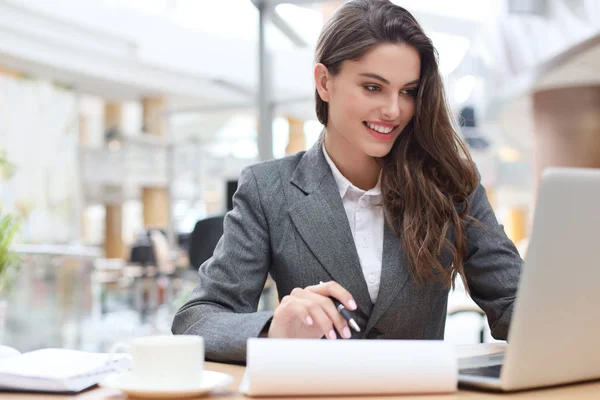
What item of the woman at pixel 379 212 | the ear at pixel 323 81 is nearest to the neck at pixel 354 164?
the woman at pixel 379 212

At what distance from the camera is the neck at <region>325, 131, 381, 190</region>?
1700mm

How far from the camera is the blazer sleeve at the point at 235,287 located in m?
1.24

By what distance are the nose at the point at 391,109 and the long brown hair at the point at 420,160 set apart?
10cm

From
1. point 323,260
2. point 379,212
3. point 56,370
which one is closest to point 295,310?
point 56,370

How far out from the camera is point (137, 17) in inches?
430

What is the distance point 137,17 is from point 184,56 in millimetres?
1206

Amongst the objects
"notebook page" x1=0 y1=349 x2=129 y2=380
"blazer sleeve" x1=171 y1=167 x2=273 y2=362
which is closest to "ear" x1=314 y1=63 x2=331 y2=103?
"blazer sleeve" x1=171 y1=167 x2=273 y2=362

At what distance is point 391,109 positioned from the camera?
1497 millimetres

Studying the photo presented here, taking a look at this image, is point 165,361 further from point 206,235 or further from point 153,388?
point 206,235

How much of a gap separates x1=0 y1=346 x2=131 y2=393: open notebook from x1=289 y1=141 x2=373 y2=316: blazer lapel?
56 cm

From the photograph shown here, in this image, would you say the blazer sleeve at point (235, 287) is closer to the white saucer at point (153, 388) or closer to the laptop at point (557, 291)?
the white saucer at point (153, 388)

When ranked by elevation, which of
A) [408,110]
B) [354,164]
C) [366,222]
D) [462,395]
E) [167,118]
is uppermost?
[167,118]

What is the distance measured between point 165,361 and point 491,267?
34.8 inches

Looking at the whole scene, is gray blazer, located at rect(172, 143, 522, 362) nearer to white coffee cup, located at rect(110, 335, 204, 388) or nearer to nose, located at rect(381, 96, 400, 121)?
nose, located at rect(381, 96, 400, 121)
